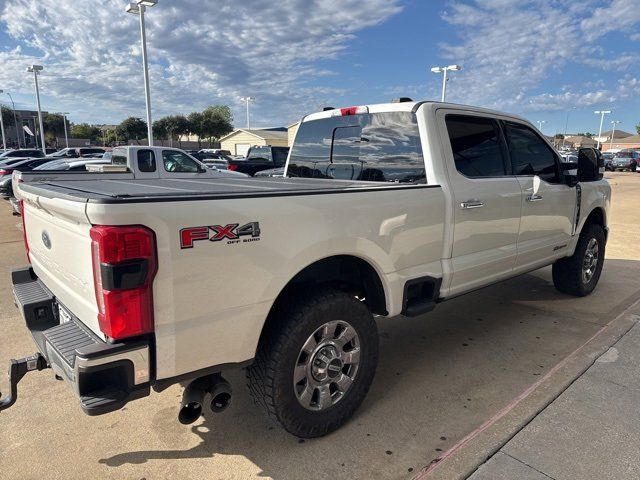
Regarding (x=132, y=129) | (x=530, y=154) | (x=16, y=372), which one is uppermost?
(x=132, y=129)

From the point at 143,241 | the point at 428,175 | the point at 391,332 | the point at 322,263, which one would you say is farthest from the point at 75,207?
the point at 391,332

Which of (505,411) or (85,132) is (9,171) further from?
(85,132)

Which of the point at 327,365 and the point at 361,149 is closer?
the point at 327,365

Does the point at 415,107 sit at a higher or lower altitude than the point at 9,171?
higher

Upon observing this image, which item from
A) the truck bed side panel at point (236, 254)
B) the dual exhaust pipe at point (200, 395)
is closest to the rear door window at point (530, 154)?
the truck bed side panel at point (236, 254)

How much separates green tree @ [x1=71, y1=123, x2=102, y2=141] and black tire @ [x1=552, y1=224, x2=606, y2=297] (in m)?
102

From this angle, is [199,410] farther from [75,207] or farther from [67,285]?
[75,207]

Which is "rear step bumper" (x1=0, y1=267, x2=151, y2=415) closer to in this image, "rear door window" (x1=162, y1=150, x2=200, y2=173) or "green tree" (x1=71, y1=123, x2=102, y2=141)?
"rear door window" (x1=162, y1=150, x2=200, y2=173)

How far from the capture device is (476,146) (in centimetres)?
369

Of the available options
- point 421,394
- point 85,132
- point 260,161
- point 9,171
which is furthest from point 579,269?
point 85,132

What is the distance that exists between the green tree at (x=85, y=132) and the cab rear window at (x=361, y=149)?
333ft

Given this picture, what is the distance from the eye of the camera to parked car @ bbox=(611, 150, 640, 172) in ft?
136

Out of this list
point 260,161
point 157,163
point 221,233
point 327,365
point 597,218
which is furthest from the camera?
point 260,161

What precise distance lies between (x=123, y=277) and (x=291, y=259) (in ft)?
2.68
